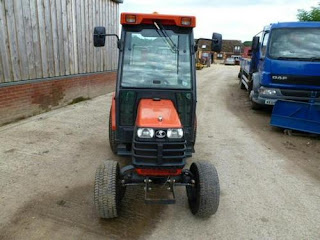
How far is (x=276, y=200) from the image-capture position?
12.0ft

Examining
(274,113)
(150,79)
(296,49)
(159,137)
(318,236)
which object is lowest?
(318,236)

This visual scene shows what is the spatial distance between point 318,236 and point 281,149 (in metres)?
2.77

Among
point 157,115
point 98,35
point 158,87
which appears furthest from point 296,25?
point 157,115

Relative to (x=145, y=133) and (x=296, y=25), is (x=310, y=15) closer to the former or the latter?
(x=296, y=25)

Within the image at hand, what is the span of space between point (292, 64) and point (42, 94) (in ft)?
21.4

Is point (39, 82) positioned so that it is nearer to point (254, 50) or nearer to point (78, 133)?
point (78, 133)

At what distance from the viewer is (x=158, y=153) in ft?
9.37

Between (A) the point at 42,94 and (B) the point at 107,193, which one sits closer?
(B) the point at 107,193

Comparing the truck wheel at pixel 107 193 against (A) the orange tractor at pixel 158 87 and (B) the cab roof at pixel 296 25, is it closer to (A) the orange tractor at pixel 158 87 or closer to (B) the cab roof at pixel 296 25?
(A) the orange tractor at pixel 158 87

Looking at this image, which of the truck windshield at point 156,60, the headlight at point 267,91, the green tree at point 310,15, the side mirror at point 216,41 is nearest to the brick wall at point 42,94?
the truck windshield at point 156,60

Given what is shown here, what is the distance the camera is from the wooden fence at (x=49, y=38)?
6203 mm

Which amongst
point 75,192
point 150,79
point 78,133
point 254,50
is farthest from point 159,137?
point 254,50

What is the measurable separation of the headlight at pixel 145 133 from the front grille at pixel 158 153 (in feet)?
0.24

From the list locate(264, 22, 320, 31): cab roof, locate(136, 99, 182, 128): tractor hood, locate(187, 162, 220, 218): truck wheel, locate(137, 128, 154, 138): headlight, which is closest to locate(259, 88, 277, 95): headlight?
locate(264, 22, 320, 31): cab roof
